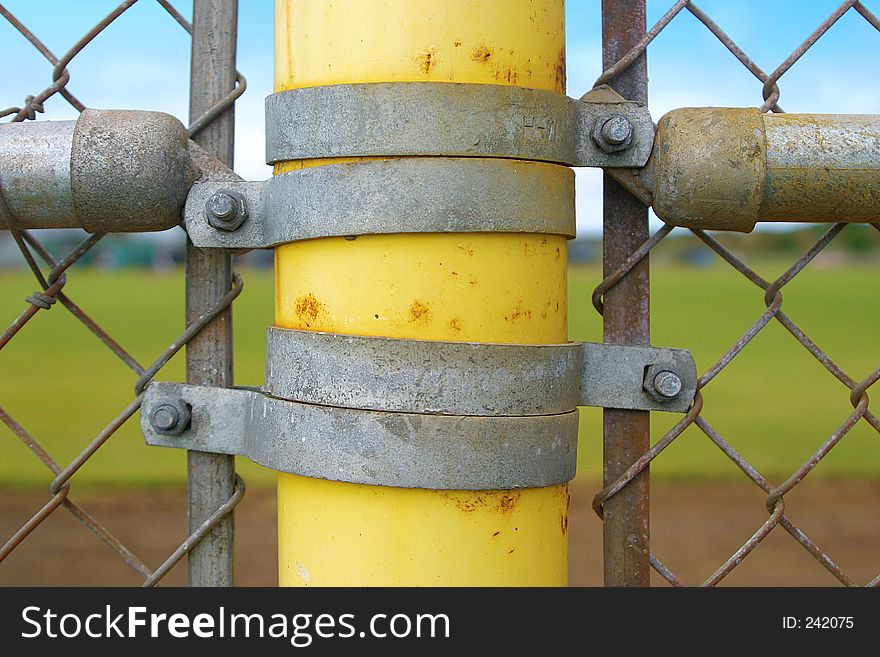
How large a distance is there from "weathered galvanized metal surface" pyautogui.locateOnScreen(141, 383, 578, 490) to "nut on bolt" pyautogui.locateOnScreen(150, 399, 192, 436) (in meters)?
0.10

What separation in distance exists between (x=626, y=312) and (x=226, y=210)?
0.34 m

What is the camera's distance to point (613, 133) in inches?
24.5

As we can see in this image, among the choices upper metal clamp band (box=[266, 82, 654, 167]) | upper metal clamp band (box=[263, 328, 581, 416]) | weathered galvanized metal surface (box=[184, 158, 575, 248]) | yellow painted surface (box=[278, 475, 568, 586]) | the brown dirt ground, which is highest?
the brown dirt ground

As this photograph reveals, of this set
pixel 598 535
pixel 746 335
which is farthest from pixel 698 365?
pixel 746 335

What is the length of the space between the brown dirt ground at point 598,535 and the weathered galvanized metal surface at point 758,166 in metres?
3.49

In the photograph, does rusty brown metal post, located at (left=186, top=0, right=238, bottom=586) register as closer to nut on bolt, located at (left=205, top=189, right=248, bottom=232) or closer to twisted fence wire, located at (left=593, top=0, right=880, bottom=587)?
nut on bolt, located at (left=205, top=189, right=248, bottom=232)

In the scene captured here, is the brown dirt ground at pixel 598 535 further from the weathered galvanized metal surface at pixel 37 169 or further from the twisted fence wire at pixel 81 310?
the weathered galvanized metal surface at pixel 37 169

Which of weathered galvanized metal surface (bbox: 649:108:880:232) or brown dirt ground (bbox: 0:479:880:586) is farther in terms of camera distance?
brown dirt ground (bbox: 0:479:880:586)

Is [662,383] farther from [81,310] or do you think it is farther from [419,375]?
[81,310]

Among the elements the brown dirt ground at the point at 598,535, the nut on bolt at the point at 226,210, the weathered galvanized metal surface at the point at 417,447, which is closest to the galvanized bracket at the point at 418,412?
the weathered galvanized metal surface at the point at 417,447

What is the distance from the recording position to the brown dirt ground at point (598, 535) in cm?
413

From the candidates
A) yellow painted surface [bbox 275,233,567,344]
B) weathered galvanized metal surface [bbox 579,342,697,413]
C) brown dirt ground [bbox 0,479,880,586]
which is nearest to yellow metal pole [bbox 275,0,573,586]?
yellow painted surface [bbox 275,233,567,344]

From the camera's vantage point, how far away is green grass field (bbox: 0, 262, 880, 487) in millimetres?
5863
